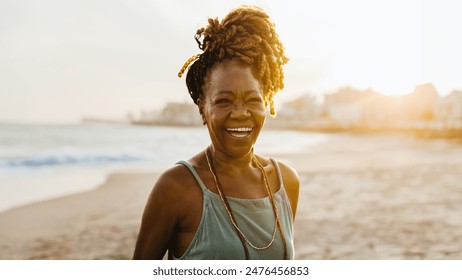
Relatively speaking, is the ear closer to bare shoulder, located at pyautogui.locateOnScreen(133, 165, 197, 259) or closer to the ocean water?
bare shoulder, located at pyautogui.locateOnScreen(133, 165, 197, 259)

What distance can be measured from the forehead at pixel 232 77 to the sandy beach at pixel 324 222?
253 centimetres

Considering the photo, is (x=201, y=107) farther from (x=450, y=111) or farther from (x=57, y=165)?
(x=450, y=111)

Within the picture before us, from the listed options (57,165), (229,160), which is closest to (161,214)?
(229,160)

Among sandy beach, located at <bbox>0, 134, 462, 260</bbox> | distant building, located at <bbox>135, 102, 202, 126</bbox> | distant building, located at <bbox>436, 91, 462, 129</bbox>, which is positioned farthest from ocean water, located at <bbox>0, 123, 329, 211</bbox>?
distant building, located at <bbox>436, 91, 462, 129</bbox>

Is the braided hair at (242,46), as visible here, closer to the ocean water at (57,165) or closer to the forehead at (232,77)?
the forehead at (232,77)

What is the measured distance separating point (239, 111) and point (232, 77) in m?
0.09

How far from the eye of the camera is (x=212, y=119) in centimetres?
125

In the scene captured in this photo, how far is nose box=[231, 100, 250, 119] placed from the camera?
1240 mm

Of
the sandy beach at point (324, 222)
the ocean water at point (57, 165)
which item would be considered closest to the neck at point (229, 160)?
the sandy beach at point (324, 222)

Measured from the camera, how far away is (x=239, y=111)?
4.07 ft

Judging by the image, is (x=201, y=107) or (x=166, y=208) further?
(x=201, y=107)

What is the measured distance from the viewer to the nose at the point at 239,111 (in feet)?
4.07

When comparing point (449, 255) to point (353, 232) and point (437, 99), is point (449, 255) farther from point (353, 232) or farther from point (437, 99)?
point (437, 99)

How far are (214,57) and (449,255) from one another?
3.04 metres
